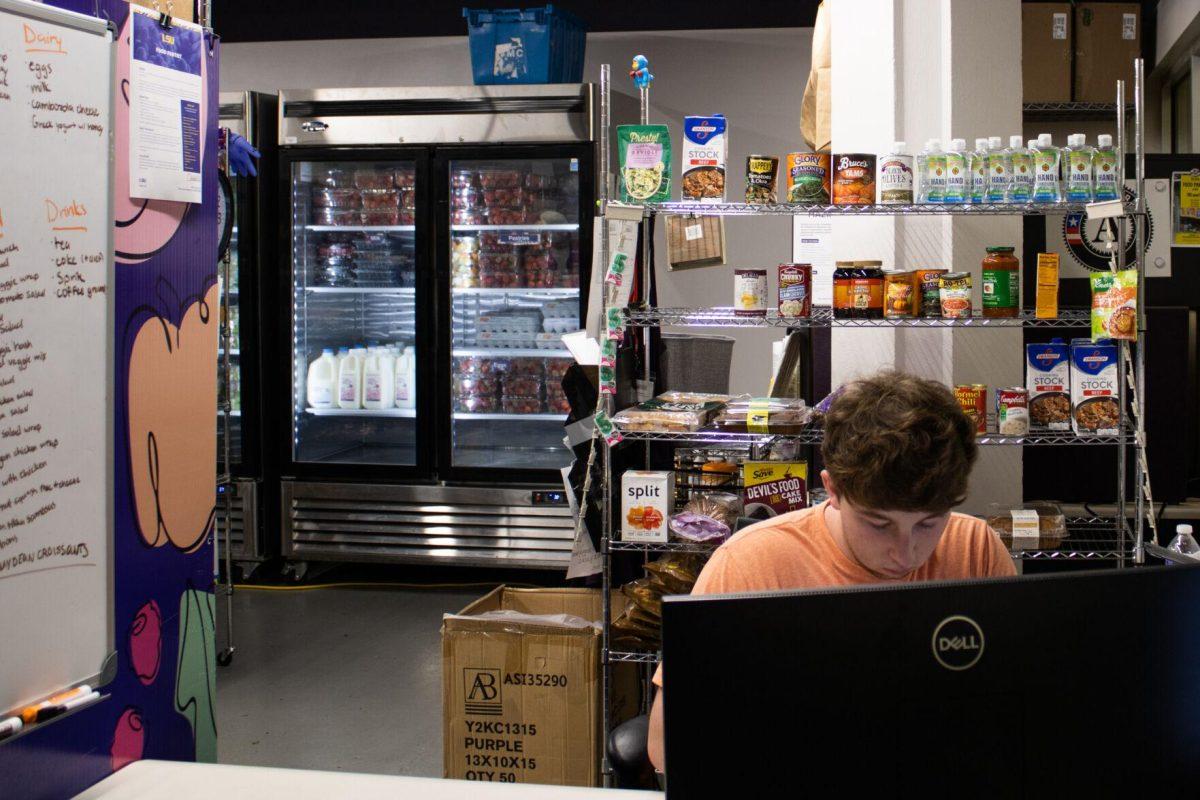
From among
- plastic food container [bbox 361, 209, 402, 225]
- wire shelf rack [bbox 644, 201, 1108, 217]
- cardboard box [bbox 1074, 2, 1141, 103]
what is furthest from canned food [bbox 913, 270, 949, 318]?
plastic food container [bbox 361, 209, 402, 225]

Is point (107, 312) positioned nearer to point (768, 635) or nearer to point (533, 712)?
point (768, 635)

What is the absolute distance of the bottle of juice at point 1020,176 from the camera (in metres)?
2.95

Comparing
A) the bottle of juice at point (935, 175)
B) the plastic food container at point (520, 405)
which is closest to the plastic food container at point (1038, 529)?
the bottle of juice at point (935, 175)

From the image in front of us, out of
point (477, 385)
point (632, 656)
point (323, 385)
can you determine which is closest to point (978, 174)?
point (632, 656)

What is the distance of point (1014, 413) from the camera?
117 inches

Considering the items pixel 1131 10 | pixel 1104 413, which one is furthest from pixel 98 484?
pixel 1131 10

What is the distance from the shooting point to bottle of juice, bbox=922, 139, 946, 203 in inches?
117

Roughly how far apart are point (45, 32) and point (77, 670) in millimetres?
985

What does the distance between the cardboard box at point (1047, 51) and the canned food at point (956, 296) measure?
202 cm

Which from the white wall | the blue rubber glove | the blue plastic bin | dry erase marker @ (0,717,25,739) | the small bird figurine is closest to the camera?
dry erase marker @ (0,717,25,739)

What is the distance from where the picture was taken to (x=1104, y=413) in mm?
2979

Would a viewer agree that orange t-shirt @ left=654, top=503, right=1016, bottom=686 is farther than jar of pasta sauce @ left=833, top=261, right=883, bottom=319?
No

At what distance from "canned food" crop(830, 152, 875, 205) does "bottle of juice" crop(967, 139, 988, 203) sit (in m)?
0.25

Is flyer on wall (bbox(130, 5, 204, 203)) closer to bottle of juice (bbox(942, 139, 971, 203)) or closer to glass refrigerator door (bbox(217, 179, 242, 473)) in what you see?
bottle of juice (bbox(942, 139, 971, 203))
